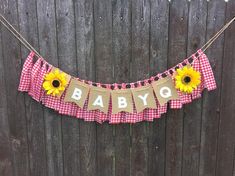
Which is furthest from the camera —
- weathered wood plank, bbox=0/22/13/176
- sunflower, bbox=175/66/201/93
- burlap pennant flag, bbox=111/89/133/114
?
weathered wood plank, bbox=0/22/13/176

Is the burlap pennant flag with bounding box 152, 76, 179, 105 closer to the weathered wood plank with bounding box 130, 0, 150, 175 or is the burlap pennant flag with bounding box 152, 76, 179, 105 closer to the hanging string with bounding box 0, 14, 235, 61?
the weathered wood plank with bounding box 130, 0, 150, 175

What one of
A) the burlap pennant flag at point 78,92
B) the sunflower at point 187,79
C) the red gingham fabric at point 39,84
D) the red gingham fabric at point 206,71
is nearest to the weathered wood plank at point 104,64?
the burlap pennant flag at point 78,92

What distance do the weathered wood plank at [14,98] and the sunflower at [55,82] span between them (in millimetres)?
311

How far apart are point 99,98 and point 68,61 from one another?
37 cm

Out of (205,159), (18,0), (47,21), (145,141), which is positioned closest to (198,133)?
(205,159)

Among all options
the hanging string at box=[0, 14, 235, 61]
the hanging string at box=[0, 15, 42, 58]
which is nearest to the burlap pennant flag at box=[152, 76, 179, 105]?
the hanging string at box=[0, 14, 235, 61]

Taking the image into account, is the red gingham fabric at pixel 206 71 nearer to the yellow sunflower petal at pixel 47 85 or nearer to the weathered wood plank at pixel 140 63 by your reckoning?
the weathered wood plank at pixel 140 63

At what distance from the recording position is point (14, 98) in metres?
2.78

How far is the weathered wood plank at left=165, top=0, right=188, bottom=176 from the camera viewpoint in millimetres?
2523

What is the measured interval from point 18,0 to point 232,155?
205cm

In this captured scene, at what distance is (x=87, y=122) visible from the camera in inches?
109

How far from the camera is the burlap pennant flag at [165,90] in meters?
2.57

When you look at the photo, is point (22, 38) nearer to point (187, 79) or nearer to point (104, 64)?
point (104, 64)

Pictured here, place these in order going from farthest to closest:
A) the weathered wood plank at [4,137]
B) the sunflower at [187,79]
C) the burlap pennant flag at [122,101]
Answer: the weathered wood plank at [4,137] < the burlap pennant flag at [122,101] < the sunflower at [187,79]
